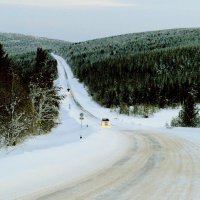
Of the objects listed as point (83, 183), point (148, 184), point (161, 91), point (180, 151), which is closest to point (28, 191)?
point (83, 183)

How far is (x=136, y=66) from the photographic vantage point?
141 m

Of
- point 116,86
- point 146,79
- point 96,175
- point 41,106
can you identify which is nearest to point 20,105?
point 41,106

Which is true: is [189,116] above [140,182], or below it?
above

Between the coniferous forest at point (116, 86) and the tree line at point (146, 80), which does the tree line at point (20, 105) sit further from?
the tree line at point (146, 80)

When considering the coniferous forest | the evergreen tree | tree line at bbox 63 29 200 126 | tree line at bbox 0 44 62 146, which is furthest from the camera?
tree line at bbox 63 29 200 126

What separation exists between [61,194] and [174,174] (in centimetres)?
500

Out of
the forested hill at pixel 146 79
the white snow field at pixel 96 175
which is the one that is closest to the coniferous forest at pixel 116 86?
the forested hill at pixel 146 79

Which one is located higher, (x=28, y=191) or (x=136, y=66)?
(x=136, y=66)

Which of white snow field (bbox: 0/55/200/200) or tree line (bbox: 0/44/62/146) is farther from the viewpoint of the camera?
tree line (bbox: 0/44/62/146)

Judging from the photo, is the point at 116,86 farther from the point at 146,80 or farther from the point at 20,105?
the point at 20,105

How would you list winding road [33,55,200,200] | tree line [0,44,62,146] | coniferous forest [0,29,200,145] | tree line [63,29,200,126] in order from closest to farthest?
winding road [33,55,200,200] → tree line [0,44,62,146] → coniferous forest [0,29,200,145] → tree line [63,29,200,126]

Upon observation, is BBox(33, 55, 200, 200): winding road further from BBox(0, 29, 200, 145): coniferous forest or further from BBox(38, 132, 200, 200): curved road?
BBox(0, 29, 200, 145): coniferous forest

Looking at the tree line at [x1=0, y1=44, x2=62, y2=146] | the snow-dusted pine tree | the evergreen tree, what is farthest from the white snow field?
the evergreen tree

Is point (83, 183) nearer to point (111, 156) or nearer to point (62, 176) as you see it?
point (62, 176)
